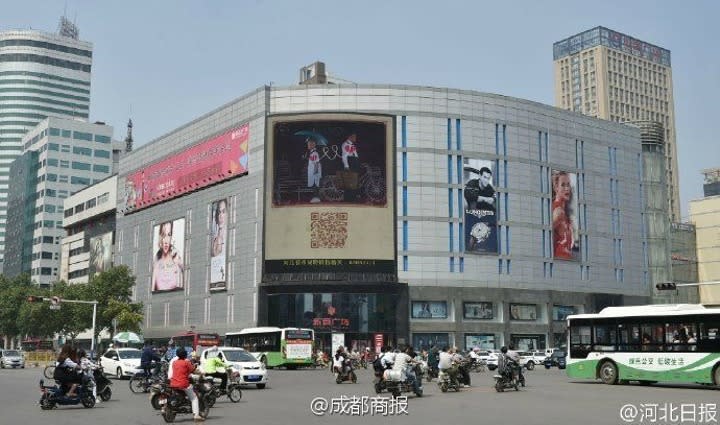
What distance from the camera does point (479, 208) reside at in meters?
81.0

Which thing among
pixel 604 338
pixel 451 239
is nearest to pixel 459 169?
pixel 451 239

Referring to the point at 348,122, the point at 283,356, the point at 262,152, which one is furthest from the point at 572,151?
the point at 283,356

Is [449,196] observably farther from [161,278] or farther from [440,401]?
[440,401]

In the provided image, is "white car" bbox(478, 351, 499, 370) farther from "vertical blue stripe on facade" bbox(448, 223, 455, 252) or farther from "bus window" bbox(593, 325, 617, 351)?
"vertical blue stripe on facade" bbox(448, 223, 455, 252)

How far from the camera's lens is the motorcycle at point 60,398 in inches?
894

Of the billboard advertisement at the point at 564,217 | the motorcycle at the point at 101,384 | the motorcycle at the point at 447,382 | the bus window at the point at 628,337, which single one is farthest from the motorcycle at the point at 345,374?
the billboard advertisement at the point at 564,217

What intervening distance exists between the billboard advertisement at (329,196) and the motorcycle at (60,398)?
171ft

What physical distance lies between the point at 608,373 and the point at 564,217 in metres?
56.2

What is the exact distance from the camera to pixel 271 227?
7669 centimetres

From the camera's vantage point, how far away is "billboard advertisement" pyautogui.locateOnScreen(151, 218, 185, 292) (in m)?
92.6

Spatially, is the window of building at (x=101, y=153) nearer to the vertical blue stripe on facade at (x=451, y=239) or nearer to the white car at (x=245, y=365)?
the vertical blue stripe on facade at (x=451, y=239)

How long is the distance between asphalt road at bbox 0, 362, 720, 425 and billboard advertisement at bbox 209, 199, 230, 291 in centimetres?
5332

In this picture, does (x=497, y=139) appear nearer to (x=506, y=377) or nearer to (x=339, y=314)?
(x=339, y=314)

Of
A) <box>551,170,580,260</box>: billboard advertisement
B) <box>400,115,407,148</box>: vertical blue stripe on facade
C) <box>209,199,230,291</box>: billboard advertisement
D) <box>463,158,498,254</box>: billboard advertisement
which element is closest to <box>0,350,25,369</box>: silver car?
<box>209,199,230,291</box>: billboard advertisement
